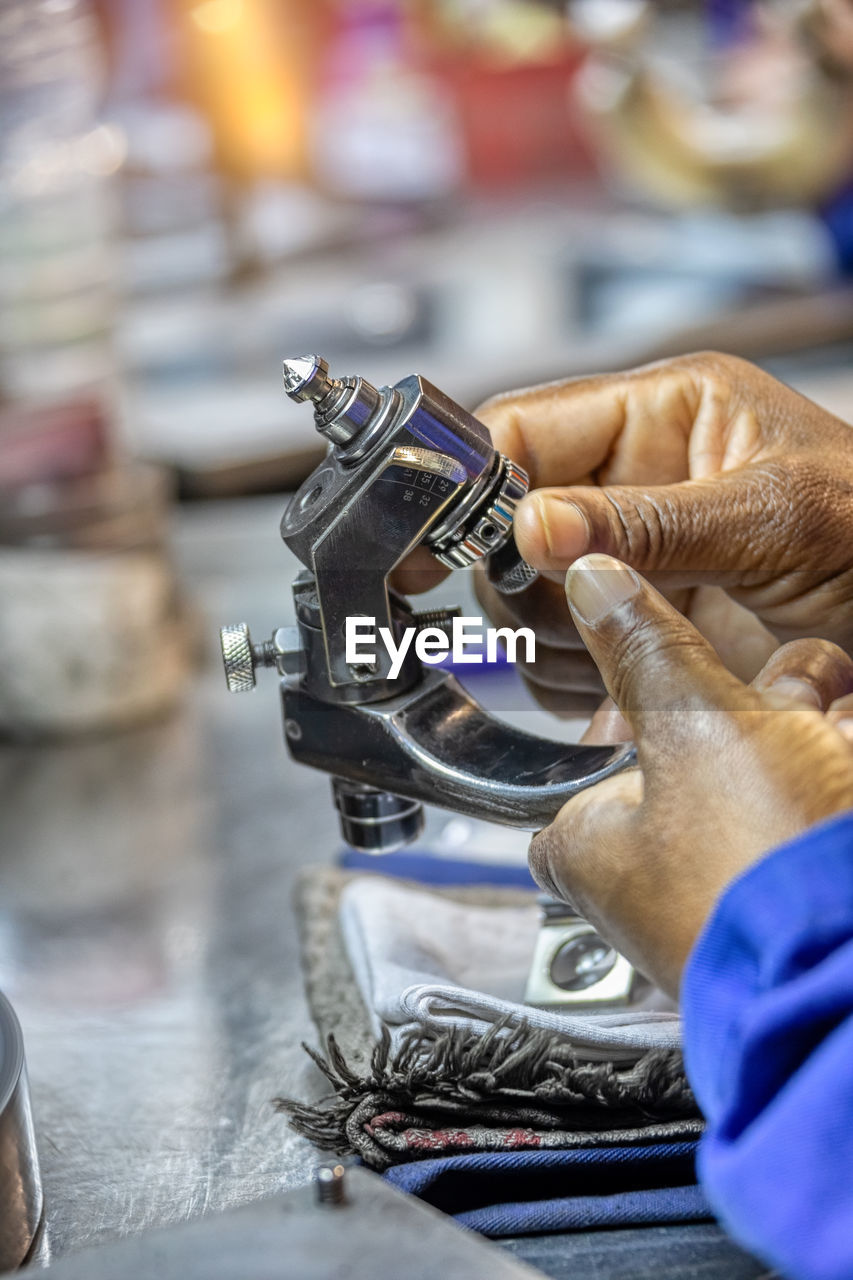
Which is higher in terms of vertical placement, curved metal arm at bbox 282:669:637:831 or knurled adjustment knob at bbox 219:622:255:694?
knurled adjustment knob at bbox 219:622:255:694

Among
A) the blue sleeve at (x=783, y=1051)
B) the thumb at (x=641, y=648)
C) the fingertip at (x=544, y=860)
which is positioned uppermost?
the thumb at (x=641, y=648)

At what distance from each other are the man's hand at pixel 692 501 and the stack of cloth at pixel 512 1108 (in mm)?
238

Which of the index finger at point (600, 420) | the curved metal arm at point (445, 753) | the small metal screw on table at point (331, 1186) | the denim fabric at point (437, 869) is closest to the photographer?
the small metal screw on table at point (331, 1186)

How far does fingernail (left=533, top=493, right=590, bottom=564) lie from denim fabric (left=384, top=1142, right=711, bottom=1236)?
0.96 ft

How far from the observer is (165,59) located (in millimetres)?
3152

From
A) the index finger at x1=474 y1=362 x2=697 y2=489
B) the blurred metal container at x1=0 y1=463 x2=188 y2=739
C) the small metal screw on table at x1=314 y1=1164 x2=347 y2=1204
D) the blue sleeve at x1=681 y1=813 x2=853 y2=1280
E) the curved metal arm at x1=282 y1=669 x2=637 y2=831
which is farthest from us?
the blurred metal container at x1=0 y1=463 x2=188 y2=739

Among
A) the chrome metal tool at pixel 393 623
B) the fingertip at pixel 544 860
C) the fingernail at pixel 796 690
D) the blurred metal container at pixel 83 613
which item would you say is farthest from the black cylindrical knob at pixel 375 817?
the blurred metal container at pixel 83 613

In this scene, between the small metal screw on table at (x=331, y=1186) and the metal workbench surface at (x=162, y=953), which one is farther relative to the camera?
the metal workbench surface at (x=162, y=953)

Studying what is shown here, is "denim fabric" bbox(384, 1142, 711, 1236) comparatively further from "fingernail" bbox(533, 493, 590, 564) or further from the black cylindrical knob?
"fingernail" bbox(533, 493, 590, 564)

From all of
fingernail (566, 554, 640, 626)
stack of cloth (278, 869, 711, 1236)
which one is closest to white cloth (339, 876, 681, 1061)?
stack of cloth (278, 869, 711, 1236)

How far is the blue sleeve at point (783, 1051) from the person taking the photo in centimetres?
45

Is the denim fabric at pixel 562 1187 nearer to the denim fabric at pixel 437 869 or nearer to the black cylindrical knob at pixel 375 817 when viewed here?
the black cylindrical knob at pixel 375 817

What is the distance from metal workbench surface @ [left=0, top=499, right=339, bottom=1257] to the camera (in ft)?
2.36

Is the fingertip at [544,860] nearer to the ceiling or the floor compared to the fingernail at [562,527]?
nearer to the floor
